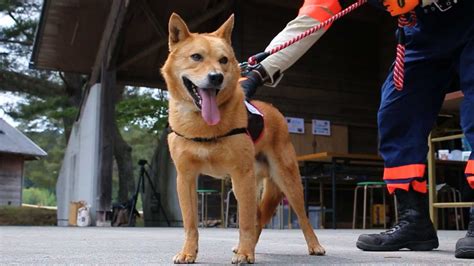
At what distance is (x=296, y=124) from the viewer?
11.6 metres

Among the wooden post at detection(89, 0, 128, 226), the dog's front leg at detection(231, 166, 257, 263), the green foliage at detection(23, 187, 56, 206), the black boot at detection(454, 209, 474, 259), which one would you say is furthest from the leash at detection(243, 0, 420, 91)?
the green foliage at detection(23, 187, 56, 206)

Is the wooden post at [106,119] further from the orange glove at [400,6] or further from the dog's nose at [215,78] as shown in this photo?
the dog's nose at [215,78]

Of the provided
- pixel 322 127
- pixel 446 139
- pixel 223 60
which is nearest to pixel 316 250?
pixel 223 60

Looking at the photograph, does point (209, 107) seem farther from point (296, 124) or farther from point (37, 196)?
point (37, 196)

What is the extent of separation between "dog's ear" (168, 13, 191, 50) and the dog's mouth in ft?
0.93

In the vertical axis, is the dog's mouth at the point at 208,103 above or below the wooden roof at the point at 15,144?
below

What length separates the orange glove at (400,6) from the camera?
293 centimetres

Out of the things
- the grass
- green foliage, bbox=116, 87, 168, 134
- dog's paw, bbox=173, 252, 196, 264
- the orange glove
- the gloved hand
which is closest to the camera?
dog's paw, bbox=173, 252, 196, 264

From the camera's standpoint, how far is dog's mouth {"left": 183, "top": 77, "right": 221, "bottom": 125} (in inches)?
97.8

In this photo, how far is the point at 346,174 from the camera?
9.30m

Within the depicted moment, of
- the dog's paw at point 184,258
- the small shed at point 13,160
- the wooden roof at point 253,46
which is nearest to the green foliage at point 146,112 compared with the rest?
the wooden roof at point 253,46

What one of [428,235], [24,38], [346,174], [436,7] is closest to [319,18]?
[436,7]

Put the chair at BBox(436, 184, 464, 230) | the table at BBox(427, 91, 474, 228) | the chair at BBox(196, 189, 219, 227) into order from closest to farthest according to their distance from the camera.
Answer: the table at BBox(427, 91, 474, 228), the chair at BBox(436, 184, 464, 230), the chair at BBox(196, 189, 219, 227)

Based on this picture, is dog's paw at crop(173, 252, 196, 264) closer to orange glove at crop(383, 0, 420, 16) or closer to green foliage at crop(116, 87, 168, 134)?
orange glove at crop(383, 0, 420, 16)
